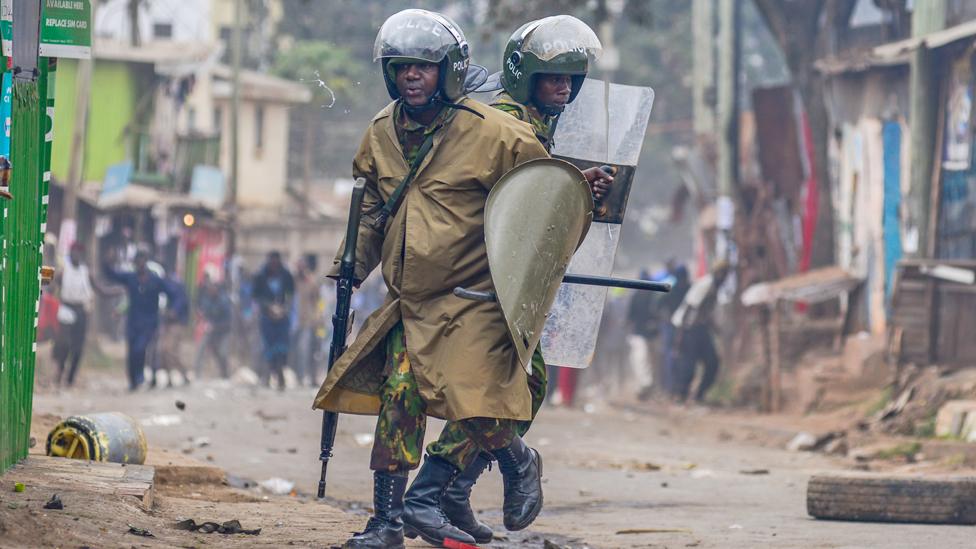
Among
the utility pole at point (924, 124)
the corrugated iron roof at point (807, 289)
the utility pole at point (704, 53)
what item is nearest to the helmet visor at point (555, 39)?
the utility pole at point (924, 124)

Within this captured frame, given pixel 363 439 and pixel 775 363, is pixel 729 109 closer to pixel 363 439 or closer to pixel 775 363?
pixel 775 363

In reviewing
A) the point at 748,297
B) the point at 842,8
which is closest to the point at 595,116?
the point at 748,297

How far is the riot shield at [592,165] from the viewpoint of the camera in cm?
691

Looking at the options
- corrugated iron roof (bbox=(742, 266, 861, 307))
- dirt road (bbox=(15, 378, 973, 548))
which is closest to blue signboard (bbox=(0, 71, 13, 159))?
dirt road (bbox=(15, 378, 973, 548))

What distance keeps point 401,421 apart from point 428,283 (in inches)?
18.2

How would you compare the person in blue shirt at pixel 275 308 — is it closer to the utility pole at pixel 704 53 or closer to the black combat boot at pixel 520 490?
the utility pole at pixel 704 53

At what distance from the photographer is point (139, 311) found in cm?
1966

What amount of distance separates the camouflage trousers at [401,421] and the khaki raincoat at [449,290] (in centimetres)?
A: 5

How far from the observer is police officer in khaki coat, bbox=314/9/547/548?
18.7 feet

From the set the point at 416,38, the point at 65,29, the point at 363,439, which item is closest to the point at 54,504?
the point at 416,38

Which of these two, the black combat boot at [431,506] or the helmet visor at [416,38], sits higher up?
the helmet visor at [416,38]

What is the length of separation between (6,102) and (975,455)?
7.42 meters

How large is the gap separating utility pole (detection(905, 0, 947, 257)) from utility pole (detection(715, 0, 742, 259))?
763cm

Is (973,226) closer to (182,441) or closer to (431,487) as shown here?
(182,441)
